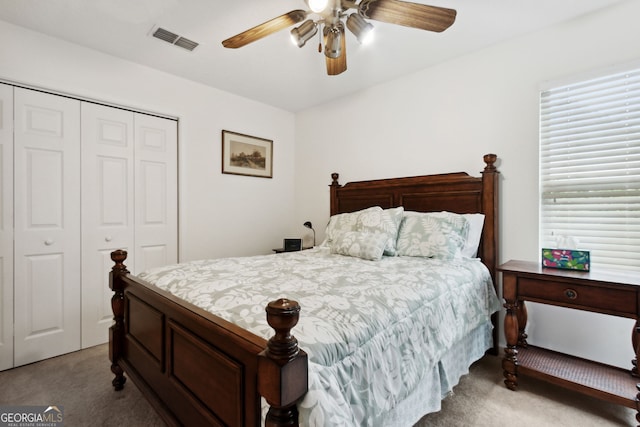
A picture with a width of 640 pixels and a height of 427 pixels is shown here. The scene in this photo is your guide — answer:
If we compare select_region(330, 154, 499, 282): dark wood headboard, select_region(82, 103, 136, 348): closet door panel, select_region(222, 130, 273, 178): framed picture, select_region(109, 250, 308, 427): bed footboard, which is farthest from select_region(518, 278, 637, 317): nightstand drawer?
select_region(82, 103, 136, 348): closet door panel

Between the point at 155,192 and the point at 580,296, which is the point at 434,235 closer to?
the point at 580,296

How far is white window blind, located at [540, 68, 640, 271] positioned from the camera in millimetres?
1973

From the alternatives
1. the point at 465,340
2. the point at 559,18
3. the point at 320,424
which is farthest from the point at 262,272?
the point at 559,18

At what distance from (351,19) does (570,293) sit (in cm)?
201

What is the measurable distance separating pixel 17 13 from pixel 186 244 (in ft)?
7.04

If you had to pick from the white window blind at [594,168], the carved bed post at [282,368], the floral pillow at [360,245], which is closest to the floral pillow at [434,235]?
the floral pillow at [360,245]

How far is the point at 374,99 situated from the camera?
330 cm

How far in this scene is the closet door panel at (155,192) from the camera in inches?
114

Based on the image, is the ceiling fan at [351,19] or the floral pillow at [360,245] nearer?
the ceiling fan at [351,19]

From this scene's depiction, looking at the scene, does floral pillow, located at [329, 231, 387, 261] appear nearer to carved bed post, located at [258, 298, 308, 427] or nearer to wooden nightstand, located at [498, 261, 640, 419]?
wooden nightstand, located at [498, 261, 640, 419]

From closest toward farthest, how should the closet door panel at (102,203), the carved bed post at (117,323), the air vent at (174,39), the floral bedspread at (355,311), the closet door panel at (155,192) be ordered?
the floral bedspread at (355,311) → the carved bed post at (117,323) → the air vent at (174,39) → the closet door panel at (102,203) → the closet door panel at (155,192)

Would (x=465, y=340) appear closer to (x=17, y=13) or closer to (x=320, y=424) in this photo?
(x=320, y=424)

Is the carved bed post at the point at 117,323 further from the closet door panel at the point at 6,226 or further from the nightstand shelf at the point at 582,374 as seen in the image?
the nightstand shelf at the point at 582,374

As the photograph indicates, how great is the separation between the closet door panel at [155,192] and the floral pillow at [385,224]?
1.93m
